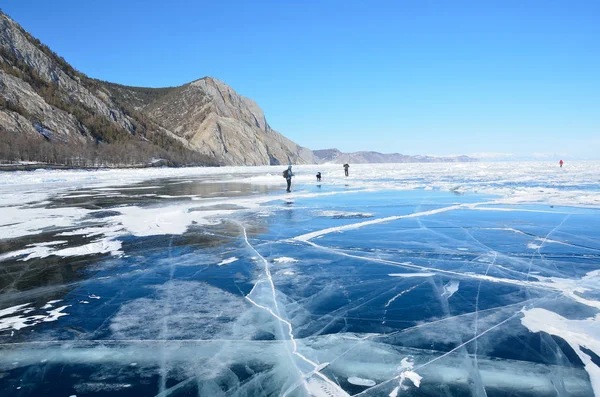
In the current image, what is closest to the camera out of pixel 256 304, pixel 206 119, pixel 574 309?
pixel 574 309

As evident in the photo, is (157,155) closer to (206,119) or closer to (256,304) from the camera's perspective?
(206,119)

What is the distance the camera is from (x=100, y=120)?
9731cm

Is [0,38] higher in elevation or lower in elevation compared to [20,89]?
higher

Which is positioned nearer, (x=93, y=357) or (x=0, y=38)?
(x=93, y=357)

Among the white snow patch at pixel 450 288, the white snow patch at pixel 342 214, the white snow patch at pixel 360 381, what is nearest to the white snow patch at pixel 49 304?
the white snow patch at pixel 360 381

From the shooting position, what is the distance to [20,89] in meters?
80.1

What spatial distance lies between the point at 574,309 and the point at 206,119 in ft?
502

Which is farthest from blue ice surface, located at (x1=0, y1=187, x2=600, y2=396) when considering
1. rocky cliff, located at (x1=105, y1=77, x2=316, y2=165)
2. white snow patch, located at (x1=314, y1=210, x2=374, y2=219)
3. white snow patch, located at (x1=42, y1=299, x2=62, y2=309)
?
rocky cliff, located at (x1=105, y1=77, x2=316, y2=165)

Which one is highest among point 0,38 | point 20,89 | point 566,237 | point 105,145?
point 0,38

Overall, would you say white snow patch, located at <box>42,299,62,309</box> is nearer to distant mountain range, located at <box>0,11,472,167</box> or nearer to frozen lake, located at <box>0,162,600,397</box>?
frozen lake, located at <box>0,162,600,397</box>

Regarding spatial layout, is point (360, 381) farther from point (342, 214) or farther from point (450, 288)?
point (342, 214)

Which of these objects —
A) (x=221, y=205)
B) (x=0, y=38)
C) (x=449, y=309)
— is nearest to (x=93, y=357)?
(x=449, y=309)

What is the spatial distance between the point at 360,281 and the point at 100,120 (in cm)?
10615

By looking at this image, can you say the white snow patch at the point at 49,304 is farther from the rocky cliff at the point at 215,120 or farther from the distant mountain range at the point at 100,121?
the rocky cliff at the point at 215,120
